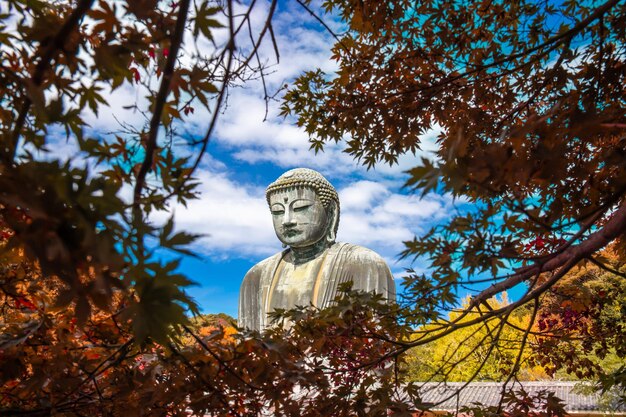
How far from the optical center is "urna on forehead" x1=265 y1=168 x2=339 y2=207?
693 centimetres

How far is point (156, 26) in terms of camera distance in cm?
182

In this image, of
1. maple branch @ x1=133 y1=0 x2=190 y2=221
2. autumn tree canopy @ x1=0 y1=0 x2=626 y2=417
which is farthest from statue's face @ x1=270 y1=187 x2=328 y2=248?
maple branch @ x1=133 y1=0 x2=190 y2=221

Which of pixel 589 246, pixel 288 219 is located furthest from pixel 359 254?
pixel 589 246

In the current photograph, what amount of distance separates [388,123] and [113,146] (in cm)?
238

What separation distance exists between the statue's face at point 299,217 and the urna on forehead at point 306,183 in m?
0.06

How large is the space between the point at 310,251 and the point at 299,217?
51 centimetres

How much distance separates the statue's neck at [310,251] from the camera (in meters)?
7.04

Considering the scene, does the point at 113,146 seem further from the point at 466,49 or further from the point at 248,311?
the point at 248,311

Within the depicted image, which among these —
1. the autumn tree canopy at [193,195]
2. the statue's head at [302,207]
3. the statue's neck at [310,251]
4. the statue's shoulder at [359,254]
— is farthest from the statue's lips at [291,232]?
→ the autumn tree canopy at [193,195]

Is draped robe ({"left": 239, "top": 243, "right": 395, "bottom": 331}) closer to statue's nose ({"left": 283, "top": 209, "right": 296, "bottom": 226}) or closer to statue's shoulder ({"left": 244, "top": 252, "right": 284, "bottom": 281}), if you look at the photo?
statue's shoulder ({"left": 244, "top": 252, "right": 284, "bottom": 281})

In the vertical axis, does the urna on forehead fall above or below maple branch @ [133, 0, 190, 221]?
above

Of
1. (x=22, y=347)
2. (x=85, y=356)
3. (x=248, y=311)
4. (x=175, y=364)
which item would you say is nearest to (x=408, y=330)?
(x=175, y=364)

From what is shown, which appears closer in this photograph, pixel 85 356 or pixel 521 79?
pixel 85 356

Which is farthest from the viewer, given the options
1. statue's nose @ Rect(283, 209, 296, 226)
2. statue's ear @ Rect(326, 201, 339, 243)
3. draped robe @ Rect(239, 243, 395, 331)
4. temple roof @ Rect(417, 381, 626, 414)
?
temple roof @ Rect(417, 381, 626, 414)
